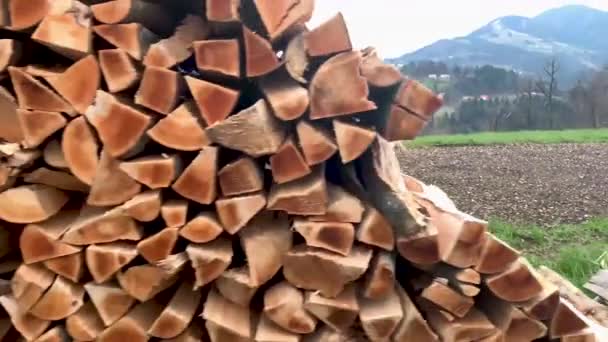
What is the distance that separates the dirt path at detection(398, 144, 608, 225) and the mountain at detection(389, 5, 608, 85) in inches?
680

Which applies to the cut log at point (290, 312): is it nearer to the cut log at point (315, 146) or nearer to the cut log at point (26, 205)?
the cut log at point (315, 146)

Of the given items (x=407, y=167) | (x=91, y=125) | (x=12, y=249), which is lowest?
(x=407, y=167)

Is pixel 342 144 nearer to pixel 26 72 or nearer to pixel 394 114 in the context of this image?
pixel 394 114

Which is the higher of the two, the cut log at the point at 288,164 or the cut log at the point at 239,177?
the cut log at the point at 288,164

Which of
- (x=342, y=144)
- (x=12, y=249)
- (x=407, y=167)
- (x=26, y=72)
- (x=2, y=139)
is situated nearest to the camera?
(x=342, y=144)

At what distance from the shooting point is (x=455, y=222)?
5.66ft

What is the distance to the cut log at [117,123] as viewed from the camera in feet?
5.61

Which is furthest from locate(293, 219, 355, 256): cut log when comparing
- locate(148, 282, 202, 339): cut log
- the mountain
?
the mountain

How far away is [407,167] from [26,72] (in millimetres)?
8765

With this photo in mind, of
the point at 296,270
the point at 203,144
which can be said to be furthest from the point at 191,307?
the point at 203,144

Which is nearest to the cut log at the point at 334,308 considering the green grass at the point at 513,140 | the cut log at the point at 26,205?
the cut log at the point at 26,205

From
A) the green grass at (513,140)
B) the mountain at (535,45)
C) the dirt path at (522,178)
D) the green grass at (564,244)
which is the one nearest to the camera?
the green grass at (564,244)

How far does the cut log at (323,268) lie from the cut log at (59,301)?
52 centimetres

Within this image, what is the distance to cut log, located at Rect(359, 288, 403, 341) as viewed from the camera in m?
1.69
